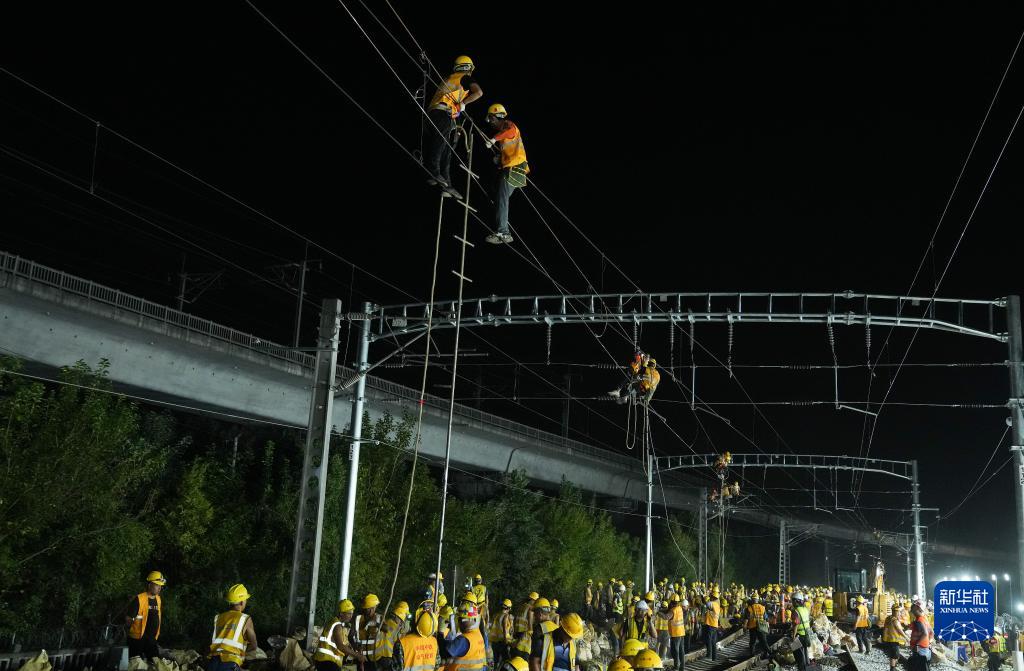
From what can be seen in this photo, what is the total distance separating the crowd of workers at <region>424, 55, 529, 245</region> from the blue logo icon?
1077cm

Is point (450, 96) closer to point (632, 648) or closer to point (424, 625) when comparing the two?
point (424, 625)

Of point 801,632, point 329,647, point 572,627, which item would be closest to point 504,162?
point 572,627

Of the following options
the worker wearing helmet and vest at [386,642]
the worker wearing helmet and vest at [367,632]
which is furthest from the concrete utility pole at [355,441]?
the worker wearing helmet and vest at [386,642]

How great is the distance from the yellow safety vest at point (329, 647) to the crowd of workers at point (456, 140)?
6.10 metres

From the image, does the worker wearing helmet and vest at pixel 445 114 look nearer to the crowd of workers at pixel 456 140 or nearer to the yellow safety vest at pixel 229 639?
the crowd of workers at pixel 456 140

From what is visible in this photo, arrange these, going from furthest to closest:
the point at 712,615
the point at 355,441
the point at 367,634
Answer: the point at 712,615
the point at 355,441
the point at 367,634

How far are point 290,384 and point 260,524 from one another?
9.26 meters

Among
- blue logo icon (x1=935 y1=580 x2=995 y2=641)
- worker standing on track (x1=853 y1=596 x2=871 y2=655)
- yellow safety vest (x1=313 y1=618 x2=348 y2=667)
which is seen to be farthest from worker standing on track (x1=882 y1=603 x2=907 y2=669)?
yellow safety vest (x1=313 y1=618 x2=348 y2=667)

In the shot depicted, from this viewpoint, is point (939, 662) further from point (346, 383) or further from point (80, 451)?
point (80, 451)

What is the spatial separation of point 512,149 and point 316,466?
10023 mm

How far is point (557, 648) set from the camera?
11703 millimetres

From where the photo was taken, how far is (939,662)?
102 feet

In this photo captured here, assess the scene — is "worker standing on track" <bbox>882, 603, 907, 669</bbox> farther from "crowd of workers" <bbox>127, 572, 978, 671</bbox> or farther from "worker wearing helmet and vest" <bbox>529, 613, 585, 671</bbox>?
"worker wearing helmet and vest" <bbox>529, 613, 585, 671</bbox>

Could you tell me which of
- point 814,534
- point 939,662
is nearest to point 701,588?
point 939,662
